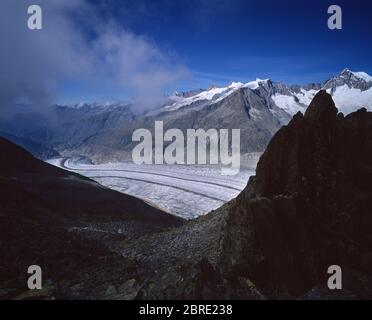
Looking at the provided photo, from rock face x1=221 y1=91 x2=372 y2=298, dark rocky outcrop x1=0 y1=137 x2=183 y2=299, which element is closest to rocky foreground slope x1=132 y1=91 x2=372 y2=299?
rock face x1=221 y1=91 x2=372 y2=298

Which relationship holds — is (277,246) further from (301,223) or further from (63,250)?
(63,250)

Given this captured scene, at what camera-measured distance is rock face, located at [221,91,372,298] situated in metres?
20.1

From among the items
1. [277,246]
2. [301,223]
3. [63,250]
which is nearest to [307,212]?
[301,223]

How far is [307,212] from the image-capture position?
21.4 metres

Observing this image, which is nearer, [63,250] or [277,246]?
[277,246]

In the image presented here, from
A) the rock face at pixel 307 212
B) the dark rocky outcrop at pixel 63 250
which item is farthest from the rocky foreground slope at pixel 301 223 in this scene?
the dark rocky outcrop at pixel 63 250

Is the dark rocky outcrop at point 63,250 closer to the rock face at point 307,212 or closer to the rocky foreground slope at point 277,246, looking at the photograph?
the rocky foreground slope at point 277,246

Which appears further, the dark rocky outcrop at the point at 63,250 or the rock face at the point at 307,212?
the dark rocky outcrop at the point at 63,250

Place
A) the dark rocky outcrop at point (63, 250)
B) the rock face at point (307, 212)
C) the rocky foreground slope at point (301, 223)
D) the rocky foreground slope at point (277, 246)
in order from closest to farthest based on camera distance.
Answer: the rocky foreground slope at point (301, 223) < the rocky foreground slope at point (277, 246) < the rock face at point (307, 212) < the dark rocky outcrop at point (63, 250)

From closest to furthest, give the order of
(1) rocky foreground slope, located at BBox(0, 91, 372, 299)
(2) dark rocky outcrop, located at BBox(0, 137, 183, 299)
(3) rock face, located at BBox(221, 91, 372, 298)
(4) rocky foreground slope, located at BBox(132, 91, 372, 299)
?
(4) rocky foreground slope, located at BBox(132, 91, 372, 299) < (1) rocky foreground slope, located at BBox(0, 91, 372, 299) < (3) rock face, located at BBox(221, 91, 372, 298) < (2) dark rocky outcrop, located at BBox(0, 137, 183, 299)

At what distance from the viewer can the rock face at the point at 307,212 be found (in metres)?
20.1

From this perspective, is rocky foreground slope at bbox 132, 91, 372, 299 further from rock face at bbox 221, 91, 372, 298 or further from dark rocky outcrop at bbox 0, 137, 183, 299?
dark rocky outcrop at bbox 0, 137, 183, 299
